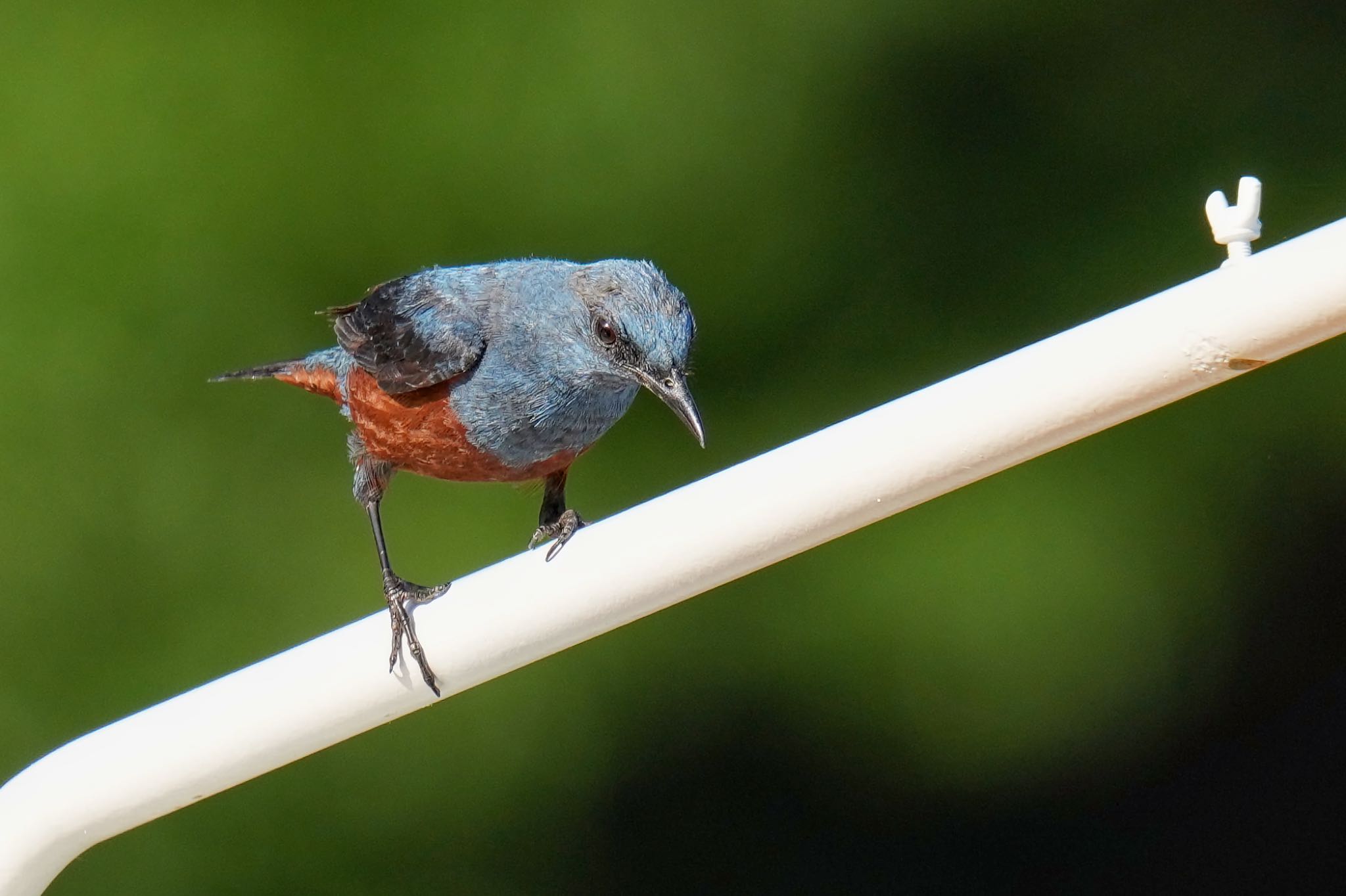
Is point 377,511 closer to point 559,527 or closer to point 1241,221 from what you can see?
point 559,527

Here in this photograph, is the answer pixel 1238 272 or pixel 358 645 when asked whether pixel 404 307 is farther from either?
pixel 1238 272

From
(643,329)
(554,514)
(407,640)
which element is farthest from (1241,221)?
(554,514)

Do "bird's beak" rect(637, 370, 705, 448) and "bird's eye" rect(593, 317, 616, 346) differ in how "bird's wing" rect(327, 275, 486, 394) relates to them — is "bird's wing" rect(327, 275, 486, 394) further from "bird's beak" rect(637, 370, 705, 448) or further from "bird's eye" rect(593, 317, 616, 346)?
"bird's beak" rect(637, 370, 705, 448)

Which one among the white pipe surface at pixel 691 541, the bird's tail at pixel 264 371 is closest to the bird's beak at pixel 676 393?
the white pipe surface at pixel 691 541

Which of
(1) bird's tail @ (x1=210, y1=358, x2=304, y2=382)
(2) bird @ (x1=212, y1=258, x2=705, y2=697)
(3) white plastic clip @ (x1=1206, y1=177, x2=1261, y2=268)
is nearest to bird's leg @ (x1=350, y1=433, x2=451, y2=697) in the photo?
(2) bird @ (x1=212, y1=258, x2=705, y2=697)

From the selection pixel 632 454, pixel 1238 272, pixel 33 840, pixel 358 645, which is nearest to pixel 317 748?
pixel 358 645
